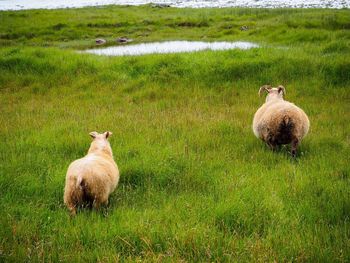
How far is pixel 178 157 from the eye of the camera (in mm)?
7059

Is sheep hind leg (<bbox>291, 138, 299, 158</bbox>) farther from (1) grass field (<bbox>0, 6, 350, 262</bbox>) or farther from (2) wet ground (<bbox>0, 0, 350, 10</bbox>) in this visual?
(2) wet ground (<bbox>0, 0, 350, 10</bbox>)

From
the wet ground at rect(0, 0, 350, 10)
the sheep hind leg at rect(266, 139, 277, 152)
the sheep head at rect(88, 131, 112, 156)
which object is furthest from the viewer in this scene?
the wet ground at rect(0, 0, 350, 10)

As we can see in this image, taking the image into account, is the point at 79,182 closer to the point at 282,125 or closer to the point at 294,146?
the point at 282,125

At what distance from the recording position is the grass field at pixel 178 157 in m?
4.27

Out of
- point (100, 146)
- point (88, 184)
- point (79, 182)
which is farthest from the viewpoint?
point (100, 146)

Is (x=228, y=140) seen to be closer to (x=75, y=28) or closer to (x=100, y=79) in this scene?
(x=100, y=79)

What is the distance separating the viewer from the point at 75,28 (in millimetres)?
37438

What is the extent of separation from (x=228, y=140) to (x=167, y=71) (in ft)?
26.7

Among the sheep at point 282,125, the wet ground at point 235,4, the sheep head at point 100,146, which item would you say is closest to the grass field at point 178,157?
the sheep at point 282,125

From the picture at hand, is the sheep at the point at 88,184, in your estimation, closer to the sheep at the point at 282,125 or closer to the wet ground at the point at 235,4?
the sheep at the point at 282,125

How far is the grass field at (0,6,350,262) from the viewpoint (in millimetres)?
4266

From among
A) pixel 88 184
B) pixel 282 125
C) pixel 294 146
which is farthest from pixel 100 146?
pixel 294 146

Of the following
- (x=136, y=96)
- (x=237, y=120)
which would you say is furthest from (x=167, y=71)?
(x=237, y=120)

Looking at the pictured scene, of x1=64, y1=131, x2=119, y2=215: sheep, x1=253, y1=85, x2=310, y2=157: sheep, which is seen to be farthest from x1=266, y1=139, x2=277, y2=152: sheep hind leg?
x1=64, y1=131, x2=119, y2=215: sheep
